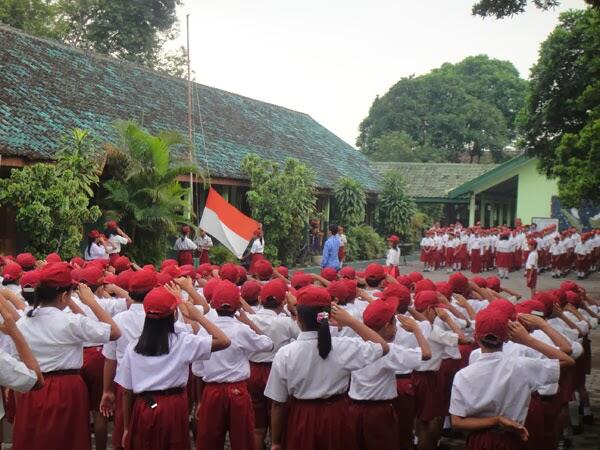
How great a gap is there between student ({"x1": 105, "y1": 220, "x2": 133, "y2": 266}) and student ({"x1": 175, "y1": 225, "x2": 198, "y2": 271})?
8.49 feet

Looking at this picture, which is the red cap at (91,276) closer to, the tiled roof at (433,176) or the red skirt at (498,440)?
the red skirt at (498,440)

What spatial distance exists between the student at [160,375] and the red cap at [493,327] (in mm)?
1753

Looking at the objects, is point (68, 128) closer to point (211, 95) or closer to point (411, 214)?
point (211, 95)

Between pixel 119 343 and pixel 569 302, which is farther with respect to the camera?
pixel 569 302

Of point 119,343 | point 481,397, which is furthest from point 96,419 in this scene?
point 481,397

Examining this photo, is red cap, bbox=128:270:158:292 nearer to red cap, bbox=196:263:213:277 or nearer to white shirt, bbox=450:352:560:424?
white shirt, bbox=450:352:560:424

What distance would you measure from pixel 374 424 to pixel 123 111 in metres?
16.6

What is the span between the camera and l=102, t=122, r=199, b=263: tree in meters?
16.1

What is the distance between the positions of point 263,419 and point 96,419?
1.53m

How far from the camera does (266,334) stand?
249 inches

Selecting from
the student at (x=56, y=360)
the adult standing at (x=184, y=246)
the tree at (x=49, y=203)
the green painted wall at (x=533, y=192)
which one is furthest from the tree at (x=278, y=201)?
the student at (x=56, y=360)

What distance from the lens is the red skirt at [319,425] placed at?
4.92m

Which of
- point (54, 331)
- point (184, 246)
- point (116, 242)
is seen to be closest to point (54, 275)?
point (54, 331)

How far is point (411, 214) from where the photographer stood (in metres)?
31.6
